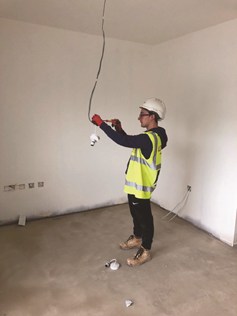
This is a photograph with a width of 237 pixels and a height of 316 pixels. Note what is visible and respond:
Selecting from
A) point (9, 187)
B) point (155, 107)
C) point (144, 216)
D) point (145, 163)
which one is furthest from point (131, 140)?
point (9, 187)

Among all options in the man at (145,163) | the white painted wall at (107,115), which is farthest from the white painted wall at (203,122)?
the man at (145,163)

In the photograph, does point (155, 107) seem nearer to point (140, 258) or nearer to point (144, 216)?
point (144, 216)

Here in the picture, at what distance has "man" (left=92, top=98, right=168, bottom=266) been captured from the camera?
2.29 meters

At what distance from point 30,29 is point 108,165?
1962mm

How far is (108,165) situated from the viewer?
13.0 ft

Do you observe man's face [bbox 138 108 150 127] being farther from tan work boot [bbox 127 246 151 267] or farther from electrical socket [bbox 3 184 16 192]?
electrical socket [bbox 3 184 16 192]

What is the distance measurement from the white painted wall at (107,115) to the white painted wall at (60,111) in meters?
0.01

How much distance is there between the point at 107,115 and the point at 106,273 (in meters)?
2.10

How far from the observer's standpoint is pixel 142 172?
8.06ft

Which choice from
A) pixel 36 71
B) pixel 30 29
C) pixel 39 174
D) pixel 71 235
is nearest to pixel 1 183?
pixel 39 174

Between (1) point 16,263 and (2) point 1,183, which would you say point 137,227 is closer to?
(1) point 16,263

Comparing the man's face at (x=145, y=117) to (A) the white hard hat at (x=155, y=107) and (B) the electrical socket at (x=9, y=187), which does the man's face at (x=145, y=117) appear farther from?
(B) the electrical socket at (x=9, y=187)

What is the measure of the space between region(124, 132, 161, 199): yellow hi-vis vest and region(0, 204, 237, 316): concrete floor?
2.35ft

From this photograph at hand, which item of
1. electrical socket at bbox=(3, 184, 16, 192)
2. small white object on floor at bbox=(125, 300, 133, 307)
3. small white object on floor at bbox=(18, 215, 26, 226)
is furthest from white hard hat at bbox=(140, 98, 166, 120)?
small white object on floor at bbox=(18, 215, 26, 226)
